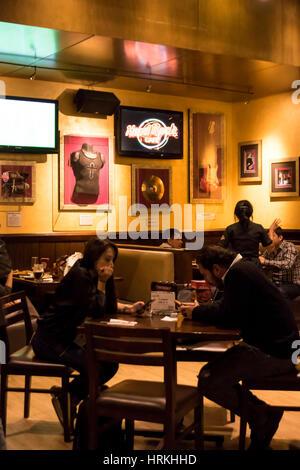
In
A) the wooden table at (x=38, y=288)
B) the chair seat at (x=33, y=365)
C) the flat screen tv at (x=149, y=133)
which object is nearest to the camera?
the chair seat at (x=33, y=365)

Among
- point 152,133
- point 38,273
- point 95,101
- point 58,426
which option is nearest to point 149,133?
point 152,133

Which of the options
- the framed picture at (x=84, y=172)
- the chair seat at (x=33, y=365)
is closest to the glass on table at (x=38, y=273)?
the framed picture at (x=84, y=172)

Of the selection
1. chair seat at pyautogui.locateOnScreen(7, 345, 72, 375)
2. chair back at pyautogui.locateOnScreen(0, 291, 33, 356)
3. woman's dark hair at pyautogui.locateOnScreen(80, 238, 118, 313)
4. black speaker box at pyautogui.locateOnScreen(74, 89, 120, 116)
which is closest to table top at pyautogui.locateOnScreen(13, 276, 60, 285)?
chair back at pyautogui.locateOnScreen(0, 291, 33, 356)

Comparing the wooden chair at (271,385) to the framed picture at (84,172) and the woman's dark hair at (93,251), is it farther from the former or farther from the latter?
the framed picture at (84,172)

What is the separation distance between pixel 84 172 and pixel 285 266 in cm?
308

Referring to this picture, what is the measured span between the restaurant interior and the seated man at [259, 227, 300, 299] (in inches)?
49.2

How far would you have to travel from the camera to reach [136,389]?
3262mm

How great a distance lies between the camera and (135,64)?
7.31 m

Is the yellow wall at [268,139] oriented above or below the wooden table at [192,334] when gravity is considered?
above

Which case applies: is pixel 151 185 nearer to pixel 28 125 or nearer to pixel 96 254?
pixel 28 125

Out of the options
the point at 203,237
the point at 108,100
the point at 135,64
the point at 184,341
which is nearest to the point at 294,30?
the point at 135,64

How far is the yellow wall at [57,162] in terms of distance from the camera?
798 cm

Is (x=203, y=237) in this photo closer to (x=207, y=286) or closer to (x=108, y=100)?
(x=108, y=100)
